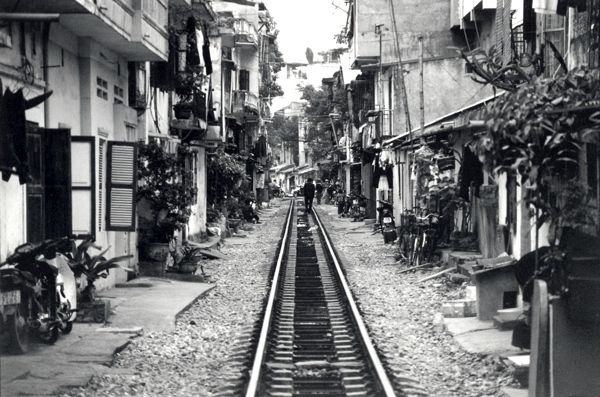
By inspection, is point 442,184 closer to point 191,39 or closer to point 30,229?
point 191,39

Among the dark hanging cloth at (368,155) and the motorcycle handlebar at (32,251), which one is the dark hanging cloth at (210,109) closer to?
the dark hanging cloth at (368,155)

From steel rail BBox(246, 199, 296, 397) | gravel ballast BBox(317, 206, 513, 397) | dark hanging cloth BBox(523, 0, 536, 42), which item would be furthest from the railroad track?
dark hanging cloth BBox(523, 0, 536, 42)

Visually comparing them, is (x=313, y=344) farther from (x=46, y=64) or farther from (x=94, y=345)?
(x=46, y=64)

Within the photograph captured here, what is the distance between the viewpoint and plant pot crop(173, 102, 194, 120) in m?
26.2

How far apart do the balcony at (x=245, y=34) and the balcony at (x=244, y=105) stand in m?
2.82

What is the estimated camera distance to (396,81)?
129ft

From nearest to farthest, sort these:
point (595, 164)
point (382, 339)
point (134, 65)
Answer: point (595, 164), point (382, 339), point (134, 65)

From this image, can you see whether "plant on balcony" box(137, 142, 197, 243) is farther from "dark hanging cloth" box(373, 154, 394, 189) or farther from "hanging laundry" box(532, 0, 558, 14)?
"dark hanging cloth" box(373, 154, 394, 189)

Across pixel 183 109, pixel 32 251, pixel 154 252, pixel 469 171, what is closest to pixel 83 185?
pixel 32 251

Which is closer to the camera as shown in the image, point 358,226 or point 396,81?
point 396,81

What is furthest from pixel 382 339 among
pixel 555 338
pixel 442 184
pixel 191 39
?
pixel 191 39

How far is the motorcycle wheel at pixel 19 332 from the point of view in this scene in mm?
11211

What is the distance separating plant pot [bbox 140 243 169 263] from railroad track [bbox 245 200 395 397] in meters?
2.42

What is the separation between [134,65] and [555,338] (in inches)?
572
